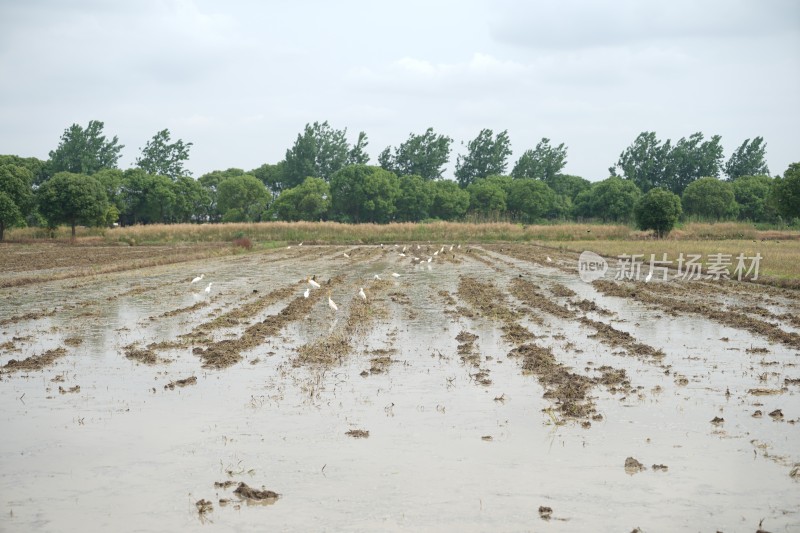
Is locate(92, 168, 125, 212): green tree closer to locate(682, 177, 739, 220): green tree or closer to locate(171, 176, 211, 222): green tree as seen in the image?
locate(171, 176, 211, 222): green tree

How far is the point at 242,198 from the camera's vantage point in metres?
84.6

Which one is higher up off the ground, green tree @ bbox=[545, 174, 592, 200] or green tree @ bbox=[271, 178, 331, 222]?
green tree @ bbox=[545, 174, 592, 200]

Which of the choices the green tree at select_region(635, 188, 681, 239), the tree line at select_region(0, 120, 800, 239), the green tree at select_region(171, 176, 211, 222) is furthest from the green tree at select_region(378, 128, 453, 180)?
the green tree at select_region(635, 188, 681, 239)

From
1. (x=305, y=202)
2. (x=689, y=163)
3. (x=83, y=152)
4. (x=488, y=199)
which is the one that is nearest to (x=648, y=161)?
(x=689, y=163)

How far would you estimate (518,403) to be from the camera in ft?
25.4

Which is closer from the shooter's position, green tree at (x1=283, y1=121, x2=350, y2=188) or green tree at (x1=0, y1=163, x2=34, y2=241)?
green tree at (x1=0, y1=163, x2=34, y2=241)

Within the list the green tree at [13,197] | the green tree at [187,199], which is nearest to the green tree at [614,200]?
the green tree at [187,199]

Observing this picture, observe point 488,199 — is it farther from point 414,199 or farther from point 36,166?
point 36,166

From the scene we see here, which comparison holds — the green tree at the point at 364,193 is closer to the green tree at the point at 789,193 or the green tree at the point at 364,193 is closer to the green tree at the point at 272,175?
the green tree at the point at 272,175

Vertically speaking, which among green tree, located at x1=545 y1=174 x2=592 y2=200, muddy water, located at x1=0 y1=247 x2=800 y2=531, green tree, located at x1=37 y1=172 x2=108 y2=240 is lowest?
muddy water, located at x1=0 y1=247 x2=800 y2=531

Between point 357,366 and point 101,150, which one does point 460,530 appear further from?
point 101,150

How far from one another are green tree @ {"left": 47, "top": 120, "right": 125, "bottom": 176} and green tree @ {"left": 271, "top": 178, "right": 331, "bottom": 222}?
87.2 feet

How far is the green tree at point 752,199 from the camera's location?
83938 millimetres

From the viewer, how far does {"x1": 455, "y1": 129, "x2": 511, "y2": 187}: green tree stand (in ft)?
353
